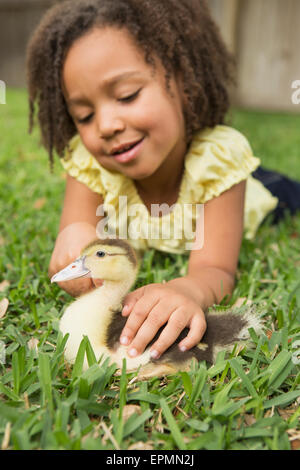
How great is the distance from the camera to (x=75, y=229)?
1523mm

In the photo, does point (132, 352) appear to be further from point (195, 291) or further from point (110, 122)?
point (110, 122)

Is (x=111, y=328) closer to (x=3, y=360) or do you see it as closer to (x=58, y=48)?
(x=3, y=360)

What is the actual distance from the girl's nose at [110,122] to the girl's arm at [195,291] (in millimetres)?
437

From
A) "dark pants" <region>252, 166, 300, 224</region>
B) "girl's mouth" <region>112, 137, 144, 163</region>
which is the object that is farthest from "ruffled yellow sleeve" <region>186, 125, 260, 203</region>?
"dark pants" <region>252, 166, 300, 224</region>

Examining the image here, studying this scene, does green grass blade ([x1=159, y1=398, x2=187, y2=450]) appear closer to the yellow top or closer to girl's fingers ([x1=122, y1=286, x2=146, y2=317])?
girl's fingers ([x1=122, y1=286, x2=146, y2=317])

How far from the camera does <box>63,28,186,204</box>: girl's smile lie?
4.48ft

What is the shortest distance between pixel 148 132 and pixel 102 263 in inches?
23.4

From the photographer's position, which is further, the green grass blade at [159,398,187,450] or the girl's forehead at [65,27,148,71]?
the girl's forehead at [65,27,148,71]

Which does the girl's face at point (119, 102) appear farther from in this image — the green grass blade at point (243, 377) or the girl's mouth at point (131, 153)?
the green grass blade at point (243, 377)

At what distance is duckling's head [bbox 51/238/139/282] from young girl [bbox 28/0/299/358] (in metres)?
0.09

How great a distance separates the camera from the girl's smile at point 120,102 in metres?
1.36

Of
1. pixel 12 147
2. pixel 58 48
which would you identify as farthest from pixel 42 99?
pixel 12 147

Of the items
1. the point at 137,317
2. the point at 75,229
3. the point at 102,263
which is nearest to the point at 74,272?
the point at 102,263
